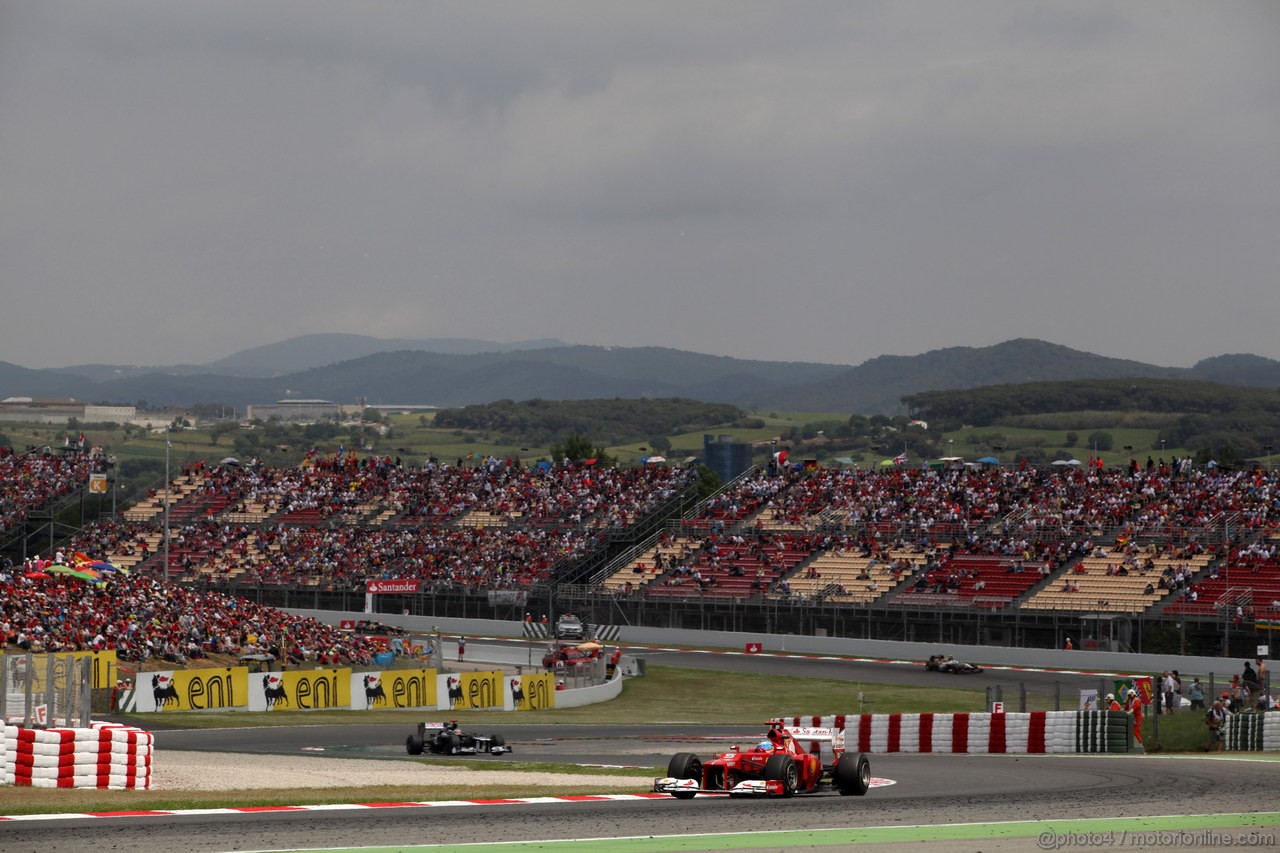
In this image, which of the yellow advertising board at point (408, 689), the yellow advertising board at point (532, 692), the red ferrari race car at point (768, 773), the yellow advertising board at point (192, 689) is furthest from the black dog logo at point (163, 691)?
the red ferrari race car at point (768, 773)

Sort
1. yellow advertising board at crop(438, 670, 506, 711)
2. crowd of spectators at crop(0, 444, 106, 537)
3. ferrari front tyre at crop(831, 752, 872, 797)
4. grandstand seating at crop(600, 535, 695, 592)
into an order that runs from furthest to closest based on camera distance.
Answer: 1. crowd of spectators at crop(0, 444, 106, 537)
2. grandstand seating at crop(600, 535, 695, 592)
3. yellow advertising board at crop(438, 670, 506, 711)
4. ferrari front tyre at crop(831, 752, 872, 797)

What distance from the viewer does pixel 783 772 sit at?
18.7m

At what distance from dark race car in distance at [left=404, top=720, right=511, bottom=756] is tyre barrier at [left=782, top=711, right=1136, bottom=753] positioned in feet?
21.0

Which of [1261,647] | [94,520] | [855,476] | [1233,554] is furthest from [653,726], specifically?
[94,520]

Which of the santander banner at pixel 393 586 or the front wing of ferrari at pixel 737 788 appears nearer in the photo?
the front wing of ferrari at pixel 737 788

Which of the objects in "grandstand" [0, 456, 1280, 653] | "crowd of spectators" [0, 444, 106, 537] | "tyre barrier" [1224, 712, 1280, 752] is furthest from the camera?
"crowd of spectators" [0, 444, 106, 537]

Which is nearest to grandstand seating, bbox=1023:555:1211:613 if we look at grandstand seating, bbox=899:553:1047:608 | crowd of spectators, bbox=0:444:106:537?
grandstand seating, bbox=899:553:1047:608

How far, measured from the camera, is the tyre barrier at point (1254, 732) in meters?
28.7

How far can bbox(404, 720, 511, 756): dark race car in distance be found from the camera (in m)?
30.0

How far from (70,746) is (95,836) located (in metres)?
6.18

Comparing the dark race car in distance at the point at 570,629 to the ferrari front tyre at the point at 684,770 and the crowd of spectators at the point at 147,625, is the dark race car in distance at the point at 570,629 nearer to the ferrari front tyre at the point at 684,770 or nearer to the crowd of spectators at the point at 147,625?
the crowd of spectators at the point at 147,625

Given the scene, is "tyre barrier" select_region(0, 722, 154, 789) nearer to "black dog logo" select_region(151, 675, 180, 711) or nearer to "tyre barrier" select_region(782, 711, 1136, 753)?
"tyre barrier" select_region(782, 711, 1136, 753)

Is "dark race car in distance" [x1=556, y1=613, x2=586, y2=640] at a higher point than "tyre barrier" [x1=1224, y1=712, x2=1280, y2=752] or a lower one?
lower

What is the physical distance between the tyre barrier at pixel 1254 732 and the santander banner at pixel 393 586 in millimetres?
43588
